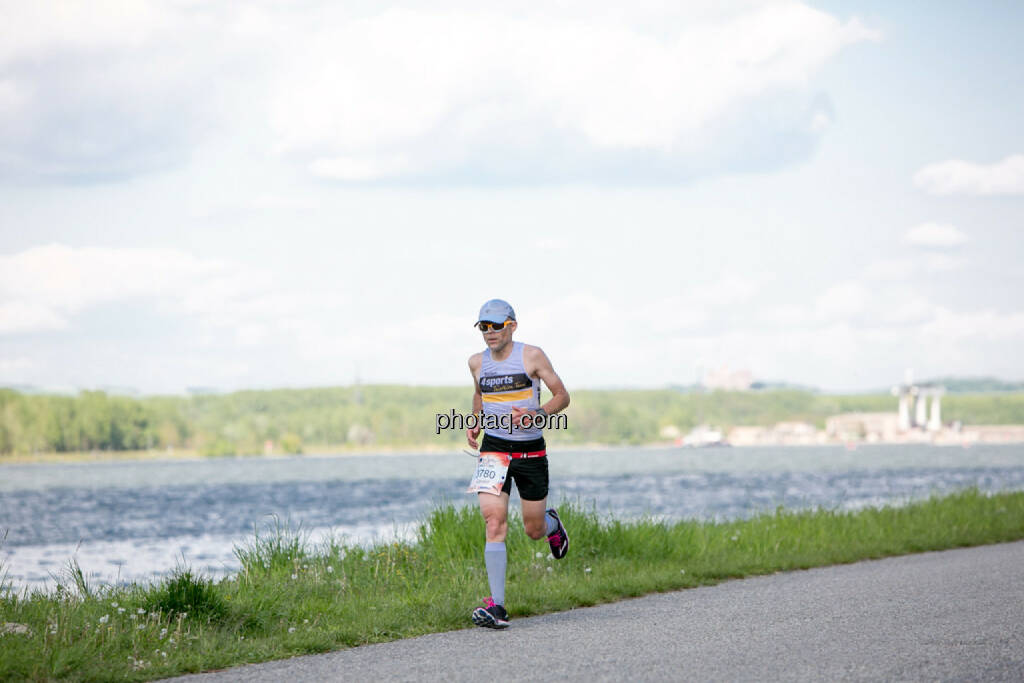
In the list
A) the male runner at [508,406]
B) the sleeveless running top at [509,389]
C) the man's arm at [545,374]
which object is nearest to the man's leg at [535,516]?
the male runner at [508,406]

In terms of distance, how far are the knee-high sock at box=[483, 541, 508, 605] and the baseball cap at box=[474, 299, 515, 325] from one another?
166 cm

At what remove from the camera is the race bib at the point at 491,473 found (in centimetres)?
850

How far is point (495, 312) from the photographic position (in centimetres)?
842

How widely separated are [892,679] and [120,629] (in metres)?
4.95

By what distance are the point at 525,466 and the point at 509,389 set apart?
23.6 inches

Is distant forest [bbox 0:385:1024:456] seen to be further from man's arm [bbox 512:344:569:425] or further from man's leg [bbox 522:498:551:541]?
man's arm [bbox 512:344:569:425]

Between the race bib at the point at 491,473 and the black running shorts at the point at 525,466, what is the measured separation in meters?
0.05

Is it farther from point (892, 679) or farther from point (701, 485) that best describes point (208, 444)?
point (892, 679)

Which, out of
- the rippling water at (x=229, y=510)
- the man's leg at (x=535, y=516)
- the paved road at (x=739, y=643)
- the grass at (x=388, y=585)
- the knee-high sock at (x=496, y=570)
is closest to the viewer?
the paved road at (x=739, y=643)

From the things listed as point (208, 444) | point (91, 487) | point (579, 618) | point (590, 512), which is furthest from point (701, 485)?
point (208, 444)

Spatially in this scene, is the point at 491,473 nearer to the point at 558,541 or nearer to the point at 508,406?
the point at 508,406

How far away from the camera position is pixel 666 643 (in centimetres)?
752

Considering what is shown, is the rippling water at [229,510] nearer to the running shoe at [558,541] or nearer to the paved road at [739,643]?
the running shoe at [558,541]

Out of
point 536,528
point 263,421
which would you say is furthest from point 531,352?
point 263,421
